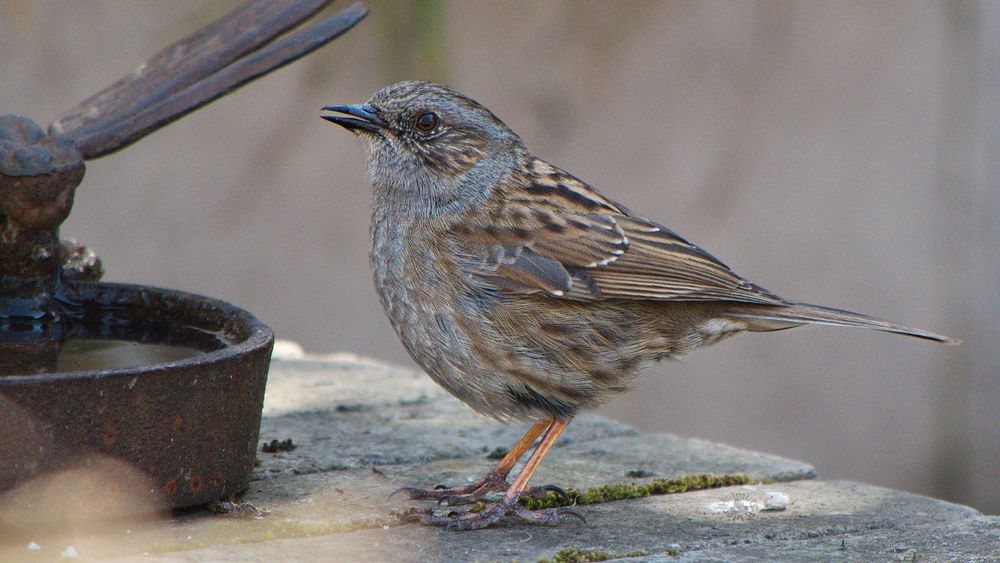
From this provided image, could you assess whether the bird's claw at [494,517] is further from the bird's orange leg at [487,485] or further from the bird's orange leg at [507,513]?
the bird's orange leg at [487,485]

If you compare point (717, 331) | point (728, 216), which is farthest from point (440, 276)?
point (728, 216)

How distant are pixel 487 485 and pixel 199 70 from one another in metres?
1.46

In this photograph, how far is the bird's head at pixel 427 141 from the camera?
402 centimetres

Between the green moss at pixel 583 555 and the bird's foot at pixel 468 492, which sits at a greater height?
the bird's foot at pixel 468 492

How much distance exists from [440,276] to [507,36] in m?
3.44

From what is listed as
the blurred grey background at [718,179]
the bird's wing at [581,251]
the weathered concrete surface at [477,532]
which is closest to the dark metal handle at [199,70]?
the bird's wing at [581,251]

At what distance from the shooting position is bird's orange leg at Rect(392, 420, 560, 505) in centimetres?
357

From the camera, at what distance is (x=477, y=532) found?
3.36 m

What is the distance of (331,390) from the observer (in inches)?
187

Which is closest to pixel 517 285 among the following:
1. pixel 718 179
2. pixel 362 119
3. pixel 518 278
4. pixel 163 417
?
pixel 518 278

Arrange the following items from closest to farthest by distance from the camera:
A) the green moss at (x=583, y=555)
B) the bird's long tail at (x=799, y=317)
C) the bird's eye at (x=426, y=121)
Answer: the green moss at (x=583, y=555), the bird's long tail at (x=799, y=317), the bird's eye at (x=426, y=121)

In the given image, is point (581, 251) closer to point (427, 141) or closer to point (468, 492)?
point (427, 141)

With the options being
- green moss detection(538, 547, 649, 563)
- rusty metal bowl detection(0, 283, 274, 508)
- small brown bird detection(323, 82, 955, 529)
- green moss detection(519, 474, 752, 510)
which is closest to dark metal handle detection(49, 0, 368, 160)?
small brown bird detection(323, 82, 955, 529)

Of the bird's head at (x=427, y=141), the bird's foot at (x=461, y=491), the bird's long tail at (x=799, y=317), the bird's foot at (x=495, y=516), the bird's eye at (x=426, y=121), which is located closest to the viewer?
the bird's foot at (x=495, y=516)
